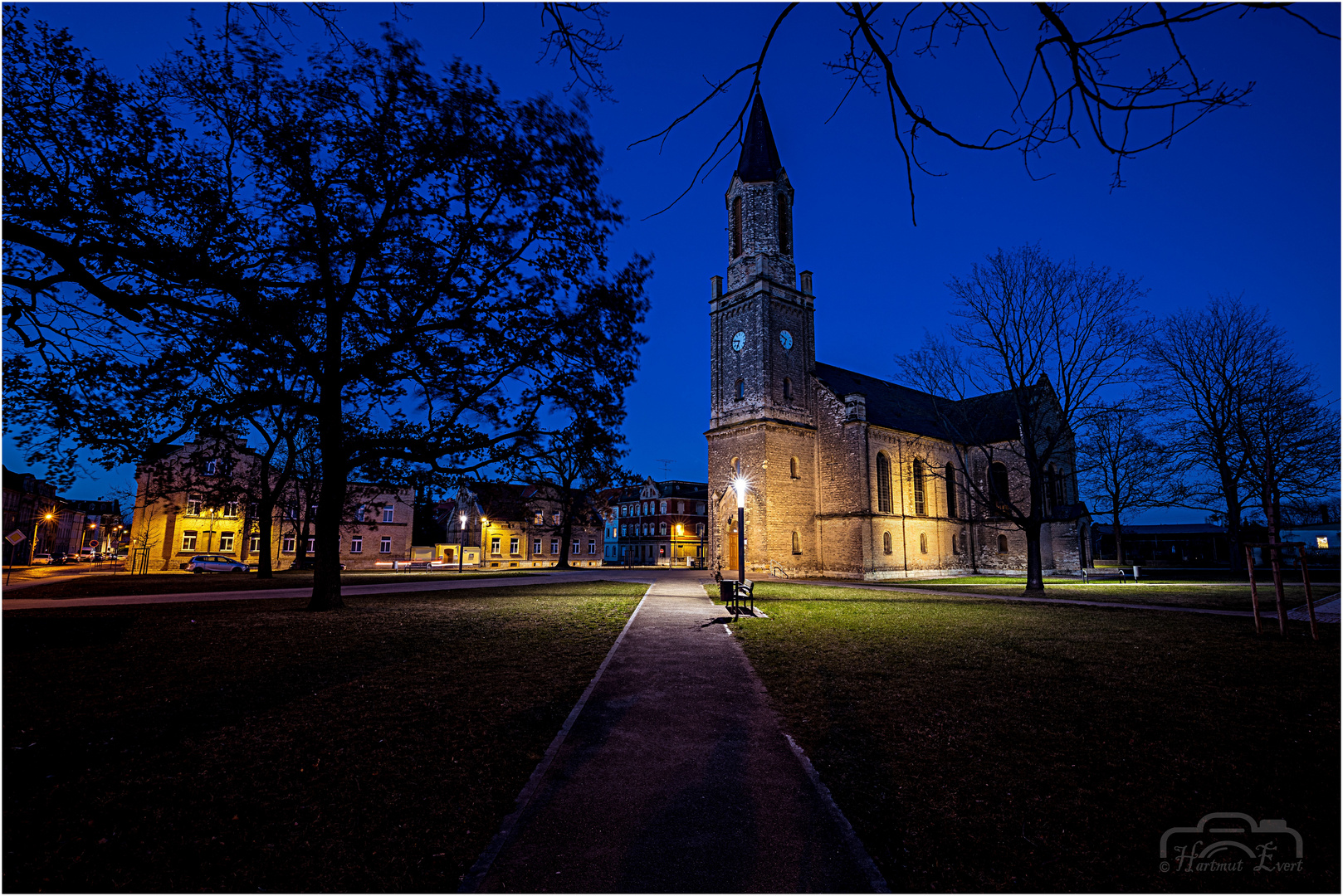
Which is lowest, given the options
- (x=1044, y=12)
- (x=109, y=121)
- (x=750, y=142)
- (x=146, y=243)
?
(x=1044, y=12)

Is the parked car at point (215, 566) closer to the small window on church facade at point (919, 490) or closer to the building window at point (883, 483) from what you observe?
the building window at point (883, 483)

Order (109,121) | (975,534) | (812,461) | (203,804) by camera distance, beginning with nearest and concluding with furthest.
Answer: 1. (203,804)
2. (109,121)
3. (812,461)
4. (975,534)

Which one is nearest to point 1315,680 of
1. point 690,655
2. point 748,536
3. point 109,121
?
point 690,655

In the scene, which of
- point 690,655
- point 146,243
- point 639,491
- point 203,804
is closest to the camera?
point 203,804

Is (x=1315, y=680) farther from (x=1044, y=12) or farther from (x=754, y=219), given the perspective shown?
(x=754, y=219)

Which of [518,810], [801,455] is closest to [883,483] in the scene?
[801,455]

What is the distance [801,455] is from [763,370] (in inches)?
225

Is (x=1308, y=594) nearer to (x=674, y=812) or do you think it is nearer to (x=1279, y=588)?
(x=1279, y=588)

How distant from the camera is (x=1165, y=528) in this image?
179 feet

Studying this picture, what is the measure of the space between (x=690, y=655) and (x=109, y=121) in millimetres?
11169

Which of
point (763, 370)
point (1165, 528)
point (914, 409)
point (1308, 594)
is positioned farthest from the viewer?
point (1165, 528)

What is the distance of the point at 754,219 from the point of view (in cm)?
3550

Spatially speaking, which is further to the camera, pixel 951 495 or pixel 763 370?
pixel 951 495

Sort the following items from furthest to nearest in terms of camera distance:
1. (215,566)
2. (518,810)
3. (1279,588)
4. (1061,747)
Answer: (215,566) < (1279,588) < (1061,747) < (518,810)
